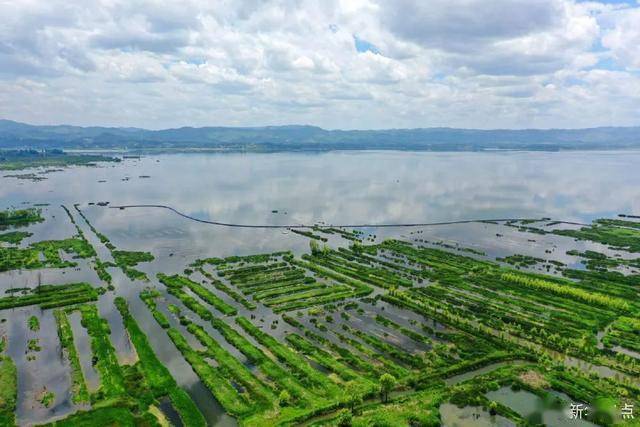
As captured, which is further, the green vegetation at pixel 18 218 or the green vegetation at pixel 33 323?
the green vegetation at pixel 18 218

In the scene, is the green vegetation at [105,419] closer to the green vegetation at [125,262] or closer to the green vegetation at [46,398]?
the green vegetation at [46,398]

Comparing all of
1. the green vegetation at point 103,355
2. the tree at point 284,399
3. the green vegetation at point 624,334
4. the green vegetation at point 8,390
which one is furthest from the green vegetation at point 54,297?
the green vegetation at point 624,334

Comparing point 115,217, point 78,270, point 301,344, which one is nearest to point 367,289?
point 301,344

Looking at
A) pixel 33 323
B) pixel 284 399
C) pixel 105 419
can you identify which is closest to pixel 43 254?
pixel 33 323

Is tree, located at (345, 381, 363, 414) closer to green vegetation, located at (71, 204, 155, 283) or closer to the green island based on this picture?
the green island

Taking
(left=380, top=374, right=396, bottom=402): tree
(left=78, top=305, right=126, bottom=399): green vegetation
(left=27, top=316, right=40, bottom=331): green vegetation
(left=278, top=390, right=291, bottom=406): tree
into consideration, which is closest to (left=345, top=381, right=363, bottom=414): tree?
(left=380, top=374, right=396, bottom=402): tree

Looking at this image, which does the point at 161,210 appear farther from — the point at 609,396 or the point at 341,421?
the point at 609,396
